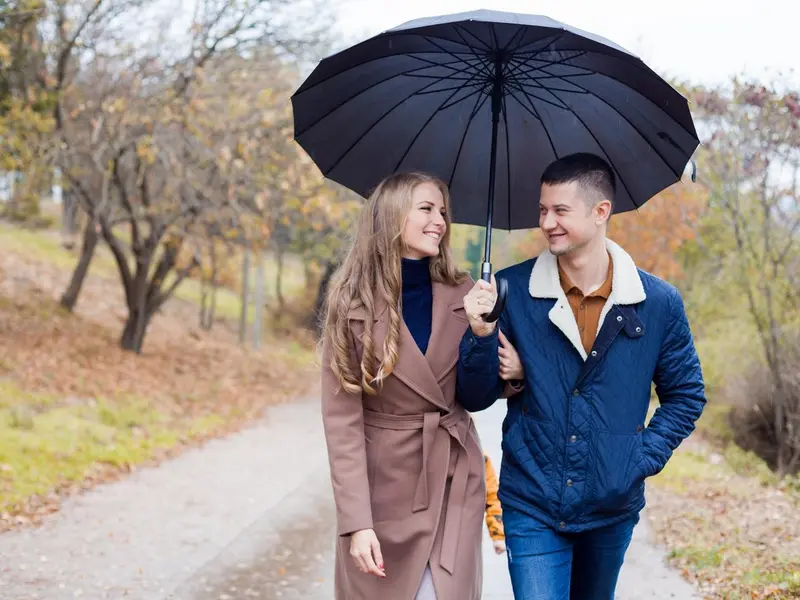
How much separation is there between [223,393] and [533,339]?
13.1 metres

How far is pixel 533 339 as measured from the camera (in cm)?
332

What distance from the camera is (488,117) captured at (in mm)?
3947

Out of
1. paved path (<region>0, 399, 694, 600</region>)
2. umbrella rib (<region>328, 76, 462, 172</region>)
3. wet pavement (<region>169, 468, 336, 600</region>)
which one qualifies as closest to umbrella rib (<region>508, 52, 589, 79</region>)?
umbrella rib (<region>328, 76, 462, 172</region>)

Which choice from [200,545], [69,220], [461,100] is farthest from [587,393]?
[69,220]

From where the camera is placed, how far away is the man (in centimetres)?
317

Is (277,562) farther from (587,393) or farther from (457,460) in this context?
(587,393)

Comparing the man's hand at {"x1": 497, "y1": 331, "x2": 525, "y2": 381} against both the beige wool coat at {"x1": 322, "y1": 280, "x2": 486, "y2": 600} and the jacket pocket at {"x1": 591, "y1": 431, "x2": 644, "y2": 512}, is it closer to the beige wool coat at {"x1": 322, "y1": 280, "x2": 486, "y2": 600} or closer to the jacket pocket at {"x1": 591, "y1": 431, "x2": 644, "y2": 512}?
the beige wool coat at {"x1": 322, "y1": 280, "x2": 486, "y2": 600}

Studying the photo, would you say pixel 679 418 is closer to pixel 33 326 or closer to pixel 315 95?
pixel 315 95

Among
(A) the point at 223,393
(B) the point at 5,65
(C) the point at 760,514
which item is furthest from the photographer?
(A) the point at 223,393

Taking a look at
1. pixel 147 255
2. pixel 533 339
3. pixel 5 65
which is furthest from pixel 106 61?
pixel 533 339

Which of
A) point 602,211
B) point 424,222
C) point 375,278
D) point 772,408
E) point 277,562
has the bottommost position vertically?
point 277,562

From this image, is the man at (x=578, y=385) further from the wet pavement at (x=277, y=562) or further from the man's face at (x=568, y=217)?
the wet pavement at (x=277, y=562)

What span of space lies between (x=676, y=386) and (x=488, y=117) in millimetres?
1422

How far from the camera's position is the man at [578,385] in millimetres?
3168
